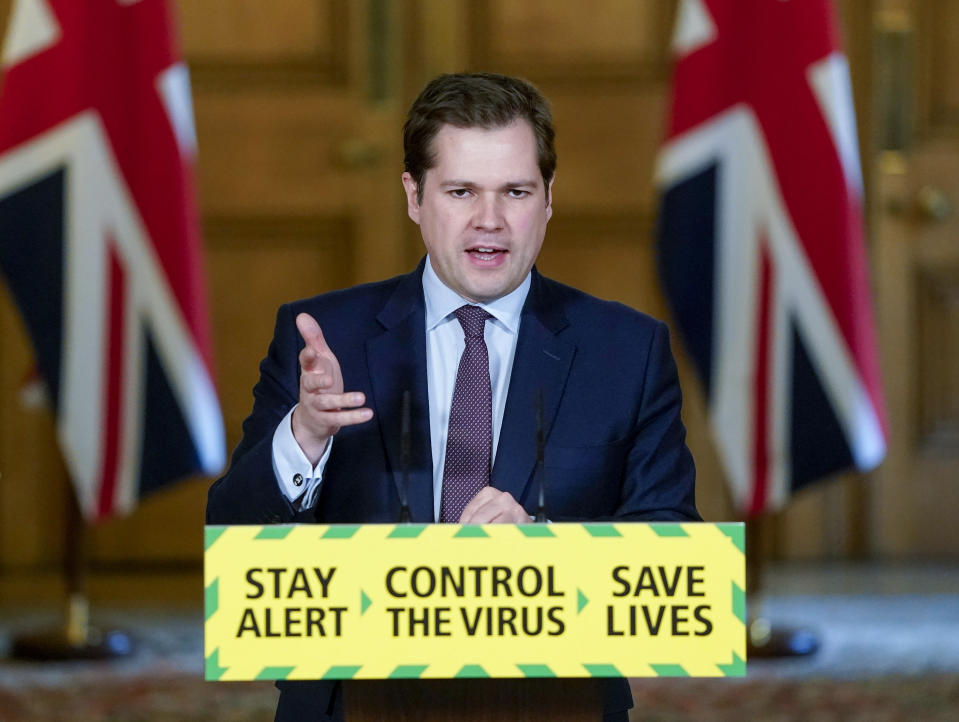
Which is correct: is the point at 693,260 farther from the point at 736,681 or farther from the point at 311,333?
the point at 311,333

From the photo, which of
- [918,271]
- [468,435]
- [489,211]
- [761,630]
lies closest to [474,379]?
[468,435]

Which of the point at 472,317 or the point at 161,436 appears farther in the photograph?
the point at 161,436

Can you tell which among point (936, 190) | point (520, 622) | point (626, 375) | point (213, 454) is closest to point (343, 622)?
point (520, 622)

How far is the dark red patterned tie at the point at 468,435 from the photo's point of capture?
4.55 feet

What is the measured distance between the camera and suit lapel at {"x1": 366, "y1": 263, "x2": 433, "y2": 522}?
1.39 meters

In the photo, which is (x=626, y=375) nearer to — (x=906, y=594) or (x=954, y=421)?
(x=906, y=594)

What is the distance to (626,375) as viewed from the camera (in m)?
1.48

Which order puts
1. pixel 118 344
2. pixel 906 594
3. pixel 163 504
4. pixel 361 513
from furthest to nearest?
1. pixel 163 504
2. pixel 906 594
3. pixel 118 344
4. pixel 361 513

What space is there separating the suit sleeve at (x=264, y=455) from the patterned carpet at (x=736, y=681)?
1535 millimetres

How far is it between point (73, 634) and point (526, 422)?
2253 mm

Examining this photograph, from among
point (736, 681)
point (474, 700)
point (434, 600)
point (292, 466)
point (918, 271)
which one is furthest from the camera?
point (918, 271)

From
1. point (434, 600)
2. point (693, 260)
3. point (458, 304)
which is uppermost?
point (693, 260)

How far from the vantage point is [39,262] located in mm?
3195

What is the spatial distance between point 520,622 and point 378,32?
3.15 meters
